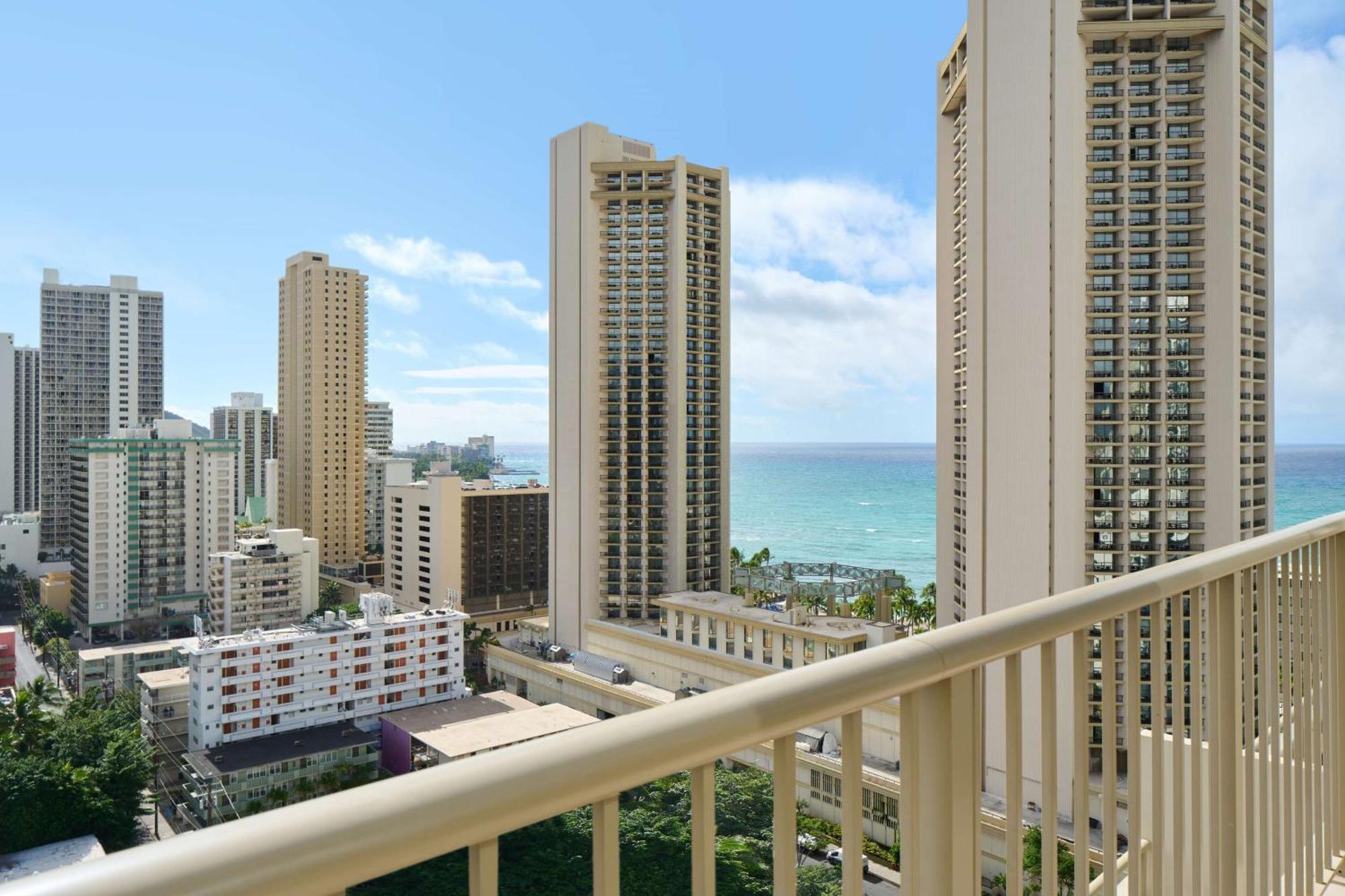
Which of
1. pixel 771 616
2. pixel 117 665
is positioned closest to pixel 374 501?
pixel 117 665

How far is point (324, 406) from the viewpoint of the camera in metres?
→ 26.4

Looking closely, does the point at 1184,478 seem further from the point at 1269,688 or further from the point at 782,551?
the point at 782,551

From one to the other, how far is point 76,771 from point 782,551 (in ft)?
91.1

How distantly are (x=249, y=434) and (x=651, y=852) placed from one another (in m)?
33.5

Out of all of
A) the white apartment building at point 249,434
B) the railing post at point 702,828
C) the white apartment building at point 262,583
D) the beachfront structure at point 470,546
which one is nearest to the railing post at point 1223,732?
the railing post at point 702,828

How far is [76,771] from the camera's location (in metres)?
9.48

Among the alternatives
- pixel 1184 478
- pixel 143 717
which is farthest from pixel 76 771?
pixel 1184 478

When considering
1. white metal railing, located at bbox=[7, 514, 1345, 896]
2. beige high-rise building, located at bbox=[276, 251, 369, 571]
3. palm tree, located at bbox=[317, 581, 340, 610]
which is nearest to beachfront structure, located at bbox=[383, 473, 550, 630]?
palm tree, located at bbox=[317, 581, 340, 610]

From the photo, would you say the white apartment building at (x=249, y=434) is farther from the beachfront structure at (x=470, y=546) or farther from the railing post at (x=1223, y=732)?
the railing post at (x=1223, y=732)

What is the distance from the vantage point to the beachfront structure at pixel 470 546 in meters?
20.3

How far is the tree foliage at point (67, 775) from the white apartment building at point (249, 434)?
787 inches

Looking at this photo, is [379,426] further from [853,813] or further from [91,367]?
[853,813]

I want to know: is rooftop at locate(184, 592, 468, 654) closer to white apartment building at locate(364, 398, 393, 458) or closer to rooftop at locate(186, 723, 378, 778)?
rooftop at locate(186, 723, 378, 778)

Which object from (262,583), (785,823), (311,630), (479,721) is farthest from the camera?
(262,583)
